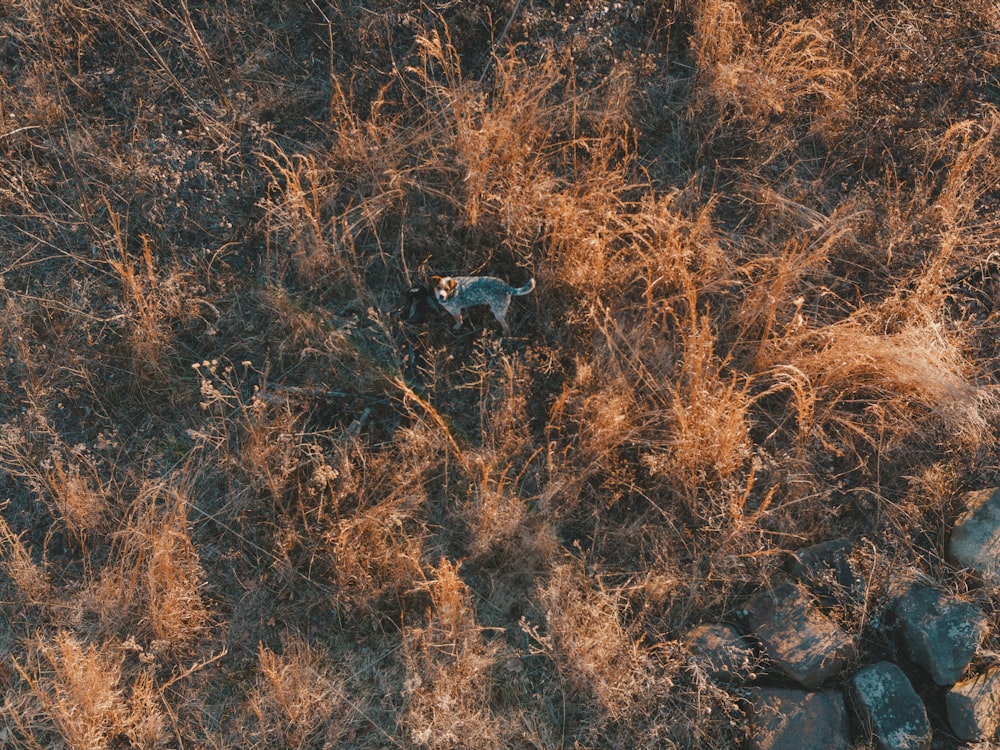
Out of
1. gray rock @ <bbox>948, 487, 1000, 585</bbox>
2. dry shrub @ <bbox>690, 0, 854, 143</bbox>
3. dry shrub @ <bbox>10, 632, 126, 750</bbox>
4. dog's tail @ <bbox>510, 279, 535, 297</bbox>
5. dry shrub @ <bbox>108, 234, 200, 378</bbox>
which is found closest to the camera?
dry shrub @ <bbox>10, 632, 126, 750</bbox>

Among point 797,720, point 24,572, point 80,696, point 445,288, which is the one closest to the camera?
point 80,696

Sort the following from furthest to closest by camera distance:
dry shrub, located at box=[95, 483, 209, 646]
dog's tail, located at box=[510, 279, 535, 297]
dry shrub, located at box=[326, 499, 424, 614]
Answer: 1. dog's tail, located at box=[510, 279, 535, 297]
2. dry shrub, located at box=[326, 499, 424, 614]
3. dry shrub, located at box=[95, 483, 209, 646]

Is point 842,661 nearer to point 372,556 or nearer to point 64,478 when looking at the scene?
point 372,556

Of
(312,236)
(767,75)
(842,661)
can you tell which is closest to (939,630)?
(842,661)

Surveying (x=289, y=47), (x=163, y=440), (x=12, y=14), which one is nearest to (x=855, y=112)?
(x=289, y=47)

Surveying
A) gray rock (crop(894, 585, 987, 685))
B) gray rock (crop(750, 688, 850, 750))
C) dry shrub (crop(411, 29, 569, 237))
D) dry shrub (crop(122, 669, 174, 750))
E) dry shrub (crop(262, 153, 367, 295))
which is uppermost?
dry shrub (crop(411, 29, 569, 237))

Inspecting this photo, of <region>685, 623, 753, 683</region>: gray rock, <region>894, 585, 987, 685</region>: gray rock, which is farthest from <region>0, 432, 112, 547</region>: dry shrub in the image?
<region>894, 585, 987, 685</region>: gray rock

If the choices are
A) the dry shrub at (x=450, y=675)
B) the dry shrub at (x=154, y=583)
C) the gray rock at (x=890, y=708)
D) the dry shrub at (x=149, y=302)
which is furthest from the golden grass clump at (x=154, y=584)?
the gray rock at (x=890, y=708)

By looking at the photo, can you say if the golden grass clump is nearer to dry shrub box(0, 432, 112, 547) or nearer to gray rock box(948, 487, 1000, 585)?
dry shrub box(0, 432, 112, 547)
